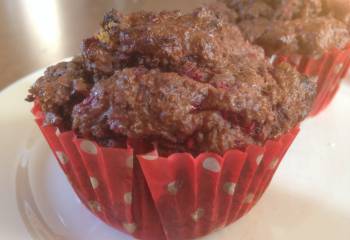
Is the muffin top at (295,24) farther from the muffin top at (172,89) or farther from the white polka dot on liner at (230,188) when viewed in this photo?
the white polka dot on liner at (230,188)

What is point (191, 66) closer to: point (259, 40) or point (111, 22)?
point (111, 22)

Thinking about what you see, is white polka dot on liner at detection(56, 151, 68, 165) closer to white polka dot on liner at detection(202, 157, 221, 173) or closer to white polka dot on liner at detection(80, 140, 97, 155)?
white polka dot on liner at detection(80, 140, 97, 155)

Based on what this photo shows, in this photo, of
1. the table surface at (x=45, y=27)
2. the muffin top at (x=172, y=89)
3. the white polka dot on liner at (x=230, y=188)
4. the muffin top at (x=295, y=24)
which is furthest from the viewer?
the table surface at (x=45, y=27)

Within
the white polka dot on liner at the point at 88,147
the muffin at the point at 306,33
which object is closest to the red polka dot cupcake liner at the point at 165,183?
the white polka dot on liner at the point at 88,147

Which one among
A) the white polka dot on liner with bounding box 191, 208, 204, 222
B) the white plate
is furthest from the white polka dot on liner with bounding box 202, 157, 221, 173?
the white plate

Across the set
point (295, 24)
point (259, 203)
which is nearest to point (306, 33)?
point (295, 24)
